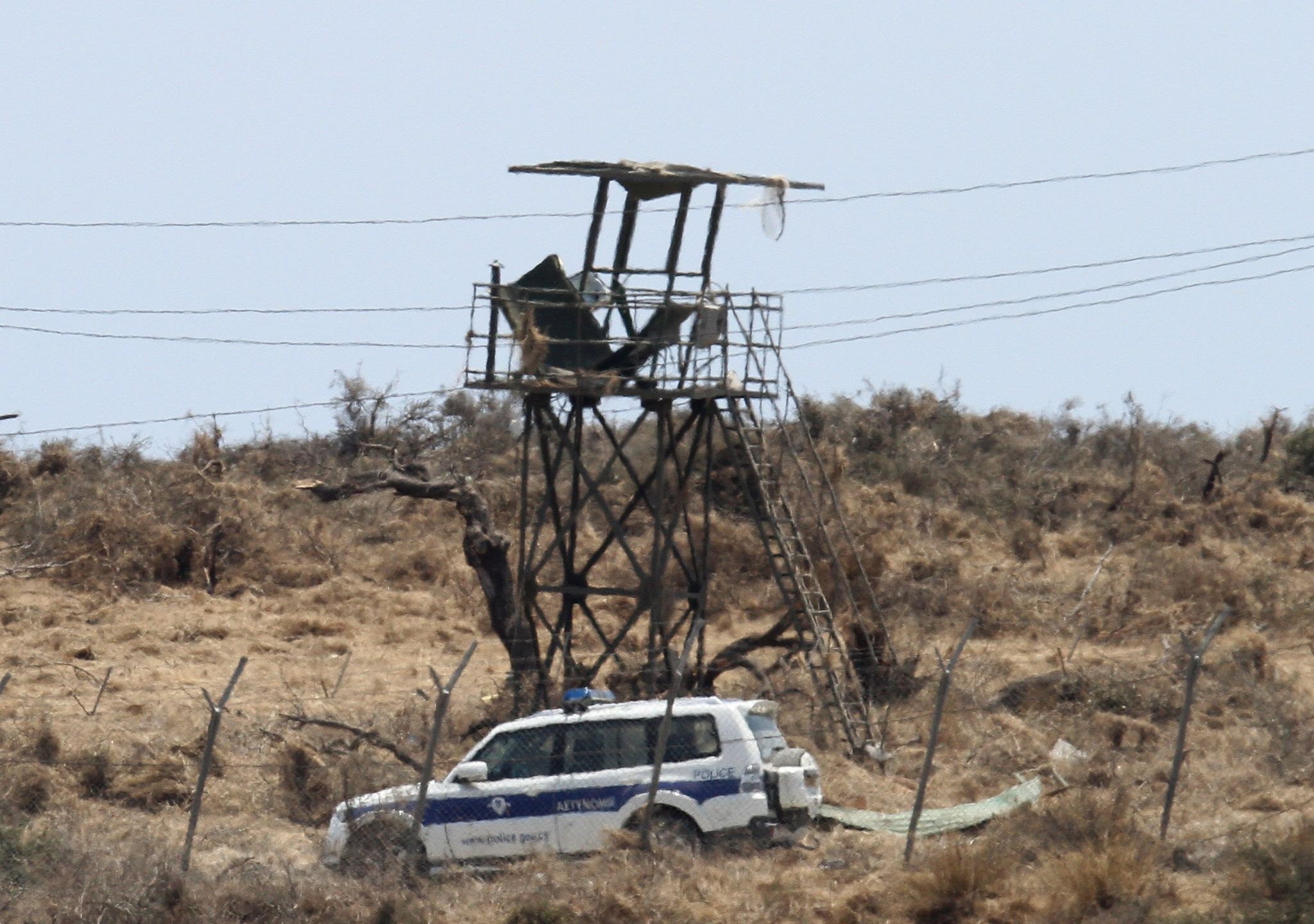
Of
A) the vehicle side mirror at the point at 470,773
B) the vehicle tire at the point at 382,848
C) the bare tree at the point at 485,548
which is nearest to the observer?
the vehicle tire at the point at 382,848

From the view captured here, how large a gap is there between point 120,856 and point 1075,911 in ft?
26.9

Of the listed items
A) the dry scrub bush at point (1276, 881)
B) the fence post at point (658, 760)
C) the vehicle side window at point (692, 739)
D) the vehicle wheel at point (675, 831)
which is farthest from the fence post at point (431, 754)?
the dry scrub bush at point (1276, 881)

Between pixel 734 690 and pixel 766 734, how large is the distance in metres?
7.96

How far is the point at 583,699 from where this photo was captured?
16312 millimetres

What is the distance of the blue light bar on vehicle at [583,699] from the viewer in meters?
16.2

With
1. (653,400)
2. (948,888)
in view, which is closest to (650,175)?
(653,400)

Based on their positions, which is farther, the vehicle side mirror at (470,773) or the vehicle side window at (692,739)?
the vehicle side window at (692,739)

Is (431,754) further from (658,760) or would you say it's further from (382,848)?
(658,760)

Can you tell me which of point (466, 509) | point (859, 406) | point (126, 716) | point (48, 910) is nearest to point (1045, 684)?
point (466, 509)

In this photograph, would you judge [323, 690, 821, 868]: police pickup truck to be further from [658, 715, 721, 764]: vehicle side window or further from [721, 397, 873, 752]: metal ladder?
[721, 397, 873, 752]: metal ladder

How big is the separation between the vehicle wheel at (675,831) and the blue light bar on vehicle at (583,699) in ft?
4.26

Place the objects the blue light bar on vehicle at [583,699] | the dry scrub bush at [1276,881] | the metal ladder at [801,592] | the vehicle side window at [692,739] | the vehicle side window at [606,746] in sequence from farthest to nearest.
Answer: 1. the metal ladder at [801,592]
2. the blue light bar on vehicle at [583,699]
3. the vehicle side window at [606,746]
4. the vehicle side window at [692,739]
5. the dry scrub bush at [1276,881]

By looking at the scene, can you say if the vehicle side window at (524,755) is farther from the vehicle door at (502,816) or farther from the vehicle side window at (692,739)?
the vehicle side window at (692,739)

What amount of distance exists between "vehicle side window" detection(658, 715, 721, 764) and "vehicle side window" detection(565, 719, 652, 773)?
239 mm
